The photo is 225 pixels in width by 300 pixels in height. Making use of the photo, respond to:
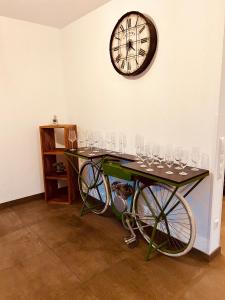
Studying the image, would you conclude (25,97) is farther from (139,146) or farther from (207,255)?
(207,255)

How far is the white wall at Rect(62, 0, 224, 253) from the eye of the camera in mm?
1806

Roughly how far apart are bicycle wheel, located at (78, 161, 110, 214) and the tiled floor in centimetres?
43

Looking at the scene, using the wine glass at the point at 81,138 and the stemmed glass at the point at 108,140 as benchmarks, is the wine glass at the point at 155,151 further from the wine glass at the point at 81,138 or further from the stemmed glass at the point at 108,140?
the wine glass at the point at 81,138

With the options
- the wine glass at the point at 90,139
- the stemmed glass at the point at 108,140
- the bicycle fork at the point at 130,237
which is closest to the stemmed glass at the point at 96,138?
the wine glass at the point at 90,139

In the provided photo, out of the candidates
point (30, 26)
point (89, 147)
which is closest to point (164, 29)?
point (89, 147)

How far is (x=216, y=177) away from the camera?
1918mm

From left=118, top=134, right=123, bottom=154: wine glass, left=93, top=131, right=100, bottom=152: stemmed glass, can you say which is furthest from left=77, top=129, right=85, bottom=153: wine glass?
left=118, top=134, right=123, bottom=154: wine glass

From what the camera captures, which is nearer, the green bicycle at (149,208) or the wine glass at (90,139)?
the green bicycle at (149,208)

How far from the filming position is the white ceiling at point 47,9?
2596 millimetres

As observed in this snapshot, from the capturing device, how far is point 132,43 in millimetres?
2367

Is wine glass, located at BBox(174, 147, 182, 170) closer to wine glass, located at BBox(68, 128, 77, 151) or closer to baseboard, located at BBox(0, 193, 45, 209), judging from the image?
wine glass, located at BBox(68, 128, 77, 151)

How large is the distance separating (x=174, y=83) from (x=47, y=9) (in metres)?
1.90

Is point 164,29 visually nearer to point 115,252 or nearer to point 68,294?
point 115,252

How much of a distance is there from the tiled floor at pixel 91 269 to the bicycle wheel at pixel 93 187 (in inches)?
17.0
